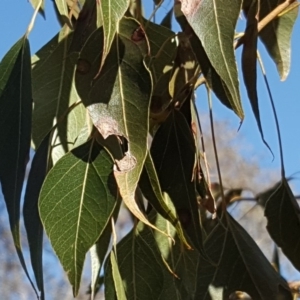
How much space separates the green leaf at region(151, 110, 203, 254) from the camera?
0.73m

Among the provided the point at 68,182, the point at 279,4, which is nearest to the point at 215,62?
the point at 68,182

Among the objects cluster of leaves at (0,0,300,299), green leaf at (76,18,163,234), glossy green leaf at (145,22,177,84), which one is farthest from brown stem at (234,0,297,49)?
green leaf at (76,18,163,234)

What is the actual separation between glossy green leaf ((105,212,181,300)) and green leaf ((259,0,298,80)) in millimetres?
278

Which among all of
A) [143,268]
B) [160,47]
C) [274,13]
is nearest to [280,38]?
[274,13]

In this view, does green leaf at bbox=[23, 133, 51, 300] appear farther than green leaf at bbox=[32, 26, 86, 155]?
No

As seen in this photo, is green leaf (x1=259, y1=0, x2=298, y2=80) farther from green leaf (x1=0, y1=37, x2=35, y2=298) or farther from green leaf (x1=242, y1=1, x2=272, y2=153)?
green leaf (x1=0, y1=37, x2=35, y2=298)

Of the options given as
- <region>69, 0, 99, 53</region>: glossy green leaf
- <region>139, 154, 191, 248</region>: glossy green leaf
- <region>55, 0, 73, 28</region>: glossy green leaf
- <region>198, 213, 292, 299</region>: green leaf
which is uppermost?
<region>55, 0, 73, 28</region>: glossy green leaf

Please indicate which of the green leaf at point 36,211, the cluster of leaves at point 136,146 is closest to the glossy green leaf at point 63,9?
the cluster of leaves at point 136,146

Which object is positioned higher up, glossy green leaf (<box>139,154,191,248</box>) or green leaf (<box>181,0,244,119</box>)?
green leaf (<box>181,0,244,119</box>)

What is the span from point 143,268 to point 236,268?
145 millimetres

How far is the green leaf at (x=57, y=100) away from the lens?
811 millimetres

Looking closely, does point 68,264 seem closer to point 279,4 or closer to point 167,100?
point 167,100

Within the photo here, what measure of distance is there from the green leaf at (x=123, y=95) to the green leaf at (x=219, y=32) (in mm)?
56

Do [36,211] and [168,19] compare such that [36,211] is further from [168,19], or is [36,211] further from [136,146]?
[168,19]
